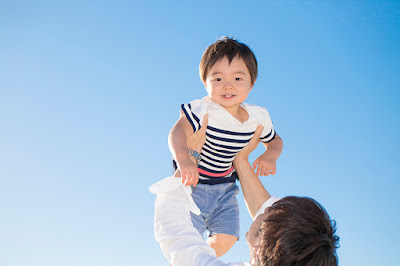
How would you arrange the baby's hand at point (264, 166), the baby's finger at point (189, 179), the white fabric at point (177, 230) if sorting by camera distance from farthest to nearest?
the baby's hand at point (264, 166) < the baby's finger at point (189, 179) < the white fabric at point (177, 230)

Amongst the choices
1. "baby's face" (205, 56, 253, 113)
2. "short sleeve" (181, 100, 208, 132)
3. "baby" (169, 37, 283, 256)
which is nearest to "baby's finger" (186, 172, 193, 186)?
"baby" (169, 37, 283, 256)

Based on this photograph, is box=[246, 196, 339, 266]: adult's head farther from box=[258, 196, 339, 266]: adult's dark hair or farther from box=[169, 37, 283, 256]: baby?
box=[169, 37, 283, 256]: baby

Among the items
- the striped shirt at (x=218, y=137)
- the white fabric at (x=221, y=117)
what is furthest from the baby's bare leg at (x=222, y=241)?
the white fabric at (x=221, y=117)

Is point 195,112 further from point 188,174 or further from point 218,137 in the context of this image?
point 188,174

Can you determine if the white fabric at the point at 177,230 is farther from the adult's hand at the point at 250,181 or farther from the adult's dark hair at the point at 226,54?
the adult's dark hair at the point at 226,54

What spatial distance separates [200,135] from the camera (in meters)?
3.96

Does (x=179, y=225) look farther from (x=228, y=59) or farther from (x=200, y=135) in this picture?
(x=228, y=59)

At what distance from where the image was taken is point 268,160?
4.05 metres

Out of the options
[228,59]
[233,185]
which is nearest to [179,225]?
[233,185]

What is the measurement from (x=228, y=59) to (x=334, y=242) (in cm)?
227

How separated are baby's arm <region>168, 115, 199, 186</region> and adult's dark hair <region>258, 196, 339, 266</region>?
90 cm

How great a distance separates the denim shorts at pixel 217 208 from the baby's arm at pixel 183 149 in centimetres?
62

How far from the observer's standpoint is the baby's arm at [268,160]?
3992mm

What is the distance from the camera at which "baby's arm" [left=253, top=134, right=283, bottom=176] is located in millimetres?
3992
